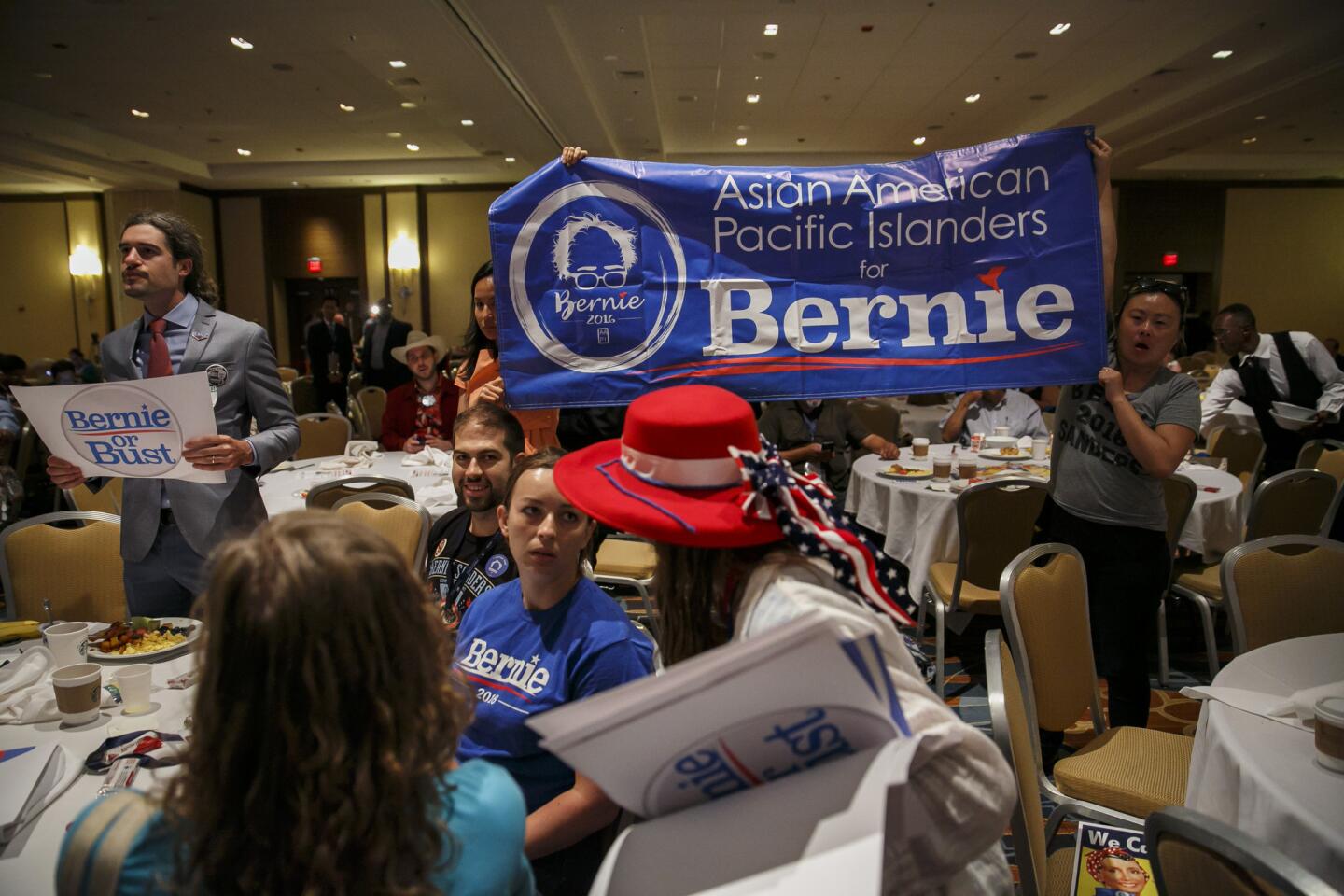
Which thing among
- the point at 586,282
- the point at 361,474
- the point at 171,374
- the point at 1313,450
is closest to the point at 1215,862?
the point at 586,282

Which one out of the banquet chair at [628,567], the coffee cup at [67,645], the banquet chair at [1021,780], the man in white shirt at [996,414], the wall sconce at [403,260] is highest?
the wall sconce at [403,260]

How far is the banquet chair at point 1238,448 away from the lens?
573 cm

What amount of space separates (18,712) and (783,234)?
2110 mm

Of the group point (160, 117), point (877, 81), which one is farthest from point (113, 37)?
point (877, 81)

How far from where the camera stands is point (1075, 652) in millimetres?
2275

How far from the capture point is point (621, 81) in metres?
9.05

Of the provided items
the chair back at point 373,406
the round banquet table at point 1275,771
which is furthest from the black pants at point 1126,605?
the chair back at point 373,406

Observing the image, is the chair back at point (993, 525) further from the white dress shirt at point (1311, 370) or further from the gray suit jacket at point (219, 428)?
the gray suit jacket at point (219, 428)

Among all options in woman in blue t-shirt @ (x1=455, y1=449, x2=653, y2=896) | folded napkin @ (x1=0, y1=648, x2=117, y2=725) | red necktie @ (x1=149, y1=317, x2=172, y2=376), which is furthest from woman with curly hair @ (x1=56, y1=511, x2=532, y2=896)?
red necktie @ (x1=149, y1=317, x2=172, y2=376)

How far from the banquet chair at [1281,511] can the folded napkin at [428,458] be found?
3.66 meters

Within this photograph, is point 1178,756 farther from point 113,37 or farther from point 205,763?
point 113,37

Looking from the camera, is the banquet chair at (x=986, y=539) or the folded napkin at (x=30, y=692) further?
the banquet chair at (x=986, y=539)

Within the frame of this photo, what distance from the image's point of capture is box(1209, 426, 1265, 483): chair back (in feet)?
18.8

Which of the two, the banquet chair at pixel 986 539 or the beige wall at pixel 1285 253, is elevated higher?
the beige wall at pixel 1285 253
